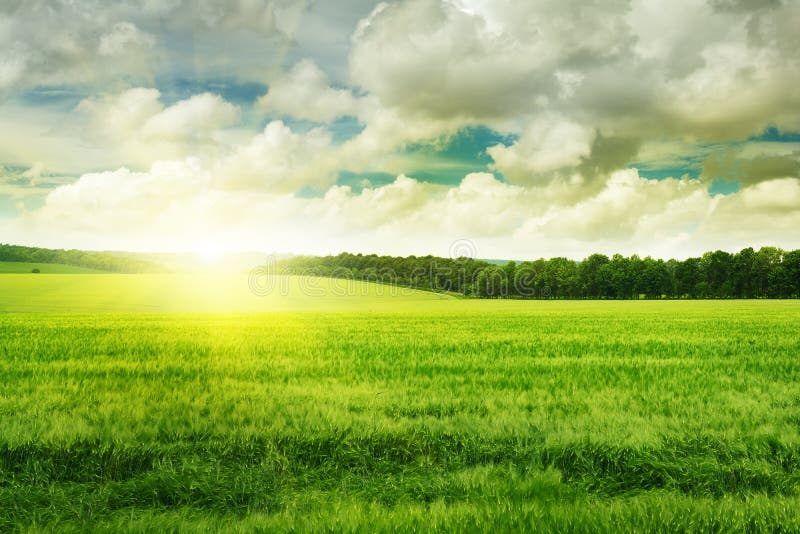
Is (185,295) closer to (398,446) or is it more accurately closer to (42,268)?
(42,268)

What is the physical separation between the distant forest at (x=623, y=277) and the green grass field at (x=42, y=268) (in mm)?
44152

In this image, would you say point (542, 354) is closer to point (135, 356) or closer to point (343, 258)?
point (135, 356)

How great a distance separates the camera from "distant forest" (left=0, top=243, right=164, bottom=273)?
109631 mm

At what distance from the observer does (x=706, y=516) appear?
14.0ft

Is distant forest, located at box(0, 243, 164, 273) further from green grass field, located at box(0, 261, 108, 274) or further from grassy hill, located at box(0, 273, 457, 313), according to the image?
grassy hill, located at box(0, 273, 457, 313)

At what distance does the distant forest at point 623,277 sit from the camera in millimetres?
113812

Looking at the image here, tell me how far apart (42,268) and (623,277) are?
136030mm

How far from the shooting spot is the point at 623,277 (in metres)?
120

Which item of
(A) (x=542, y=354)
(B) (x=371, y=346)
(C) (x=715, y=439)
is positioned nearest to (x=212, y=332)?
(B) (x=371, y=346)

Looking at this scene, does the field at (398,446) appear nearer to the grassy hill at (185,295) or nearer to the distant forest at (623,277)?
the grassy hill at (185,295)

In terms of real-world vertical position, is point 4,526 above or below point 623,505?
below

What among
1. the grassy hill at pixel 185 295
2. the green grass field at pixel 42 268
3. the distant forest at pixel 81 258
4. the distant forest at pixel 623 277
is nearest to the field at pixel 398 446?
the grassy hill at pixel 185 295

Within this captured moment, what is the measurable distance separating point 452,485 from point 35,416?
20.7 feet

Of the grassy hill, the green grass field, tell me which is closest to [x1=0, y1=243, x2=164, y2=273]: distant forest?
the green grass field
